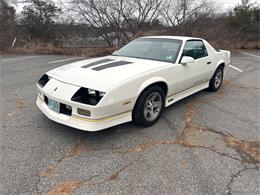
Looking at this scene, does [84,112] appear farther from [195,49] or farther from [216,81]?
[216,81]

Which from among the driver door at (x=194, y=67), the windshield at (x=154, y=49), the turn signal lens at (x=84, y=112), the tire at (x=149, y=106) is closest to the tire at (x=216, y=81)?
the driver door at (x=194, y=67)

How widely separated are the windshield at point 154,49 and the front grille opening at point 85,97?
59.0 inches

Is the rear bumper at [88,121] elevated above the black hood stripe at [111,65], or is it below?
below

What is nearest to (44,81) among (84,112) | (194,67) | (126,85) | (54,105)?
(54,105)

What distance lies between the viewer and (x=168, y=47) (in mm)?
4094

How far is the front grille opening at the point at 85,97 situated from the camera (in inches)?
110

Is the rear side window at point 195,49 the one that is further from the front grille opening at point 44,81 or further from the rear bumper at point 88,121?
the front grille opening at point 44,81

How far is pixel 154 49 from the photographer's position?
4.14 metres

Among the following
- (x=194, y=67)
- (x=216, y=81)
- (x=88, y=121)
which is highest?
(x=194, y=67)

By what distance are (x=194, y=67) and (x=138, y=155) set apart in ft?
7.27

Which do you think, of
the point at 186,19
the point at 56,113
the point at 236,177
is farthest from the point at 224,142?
the point at 186,19

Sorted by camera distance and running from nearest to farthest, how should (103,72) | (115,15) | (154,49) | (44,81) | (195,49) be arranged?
1. (103,72)
2. (44,81)
3. (154,49)
4. (195,49)
5. (115,15)

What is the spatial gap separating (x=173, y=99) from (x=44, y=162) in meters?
2.31

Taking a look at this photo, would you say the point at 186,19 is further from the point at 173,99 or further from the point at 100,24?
the point at 173,99
